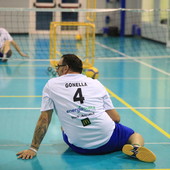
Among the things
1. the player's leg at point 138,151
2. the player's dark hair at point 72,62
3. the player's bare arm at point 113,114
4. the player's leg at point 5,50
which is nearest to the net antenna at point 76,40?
the player's leg at point 5,50

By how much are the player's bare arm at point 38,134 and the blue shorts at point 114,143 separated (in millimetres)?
338

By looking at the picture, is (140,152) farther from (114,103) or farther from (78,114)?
(114,103)

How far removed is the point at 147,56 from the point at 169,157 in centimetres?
909

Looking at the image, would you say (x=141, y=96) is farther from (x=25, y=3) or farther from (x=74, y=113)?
(x=25, y=3)

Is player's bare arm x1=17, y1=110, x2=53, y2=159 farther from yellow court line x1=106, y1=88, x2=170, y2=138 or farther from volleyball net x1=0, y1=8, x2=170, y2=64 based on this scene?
volleyball net x1=0, y1=8, x2=170, y2=64

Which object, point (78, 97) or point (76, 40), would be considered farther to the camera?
point (76, 40)

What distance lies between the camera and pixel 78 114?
4.80 m

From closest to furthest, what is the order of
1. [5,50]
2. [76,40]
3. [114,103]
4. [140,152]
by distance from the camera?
[140,152] < [114,103] < [5,50] < [76,40]

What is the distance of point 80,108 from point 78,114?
0.22 feet

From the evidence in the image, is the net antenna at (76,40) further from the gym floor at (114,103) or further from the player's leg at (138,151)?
the player's leg at (138,151)

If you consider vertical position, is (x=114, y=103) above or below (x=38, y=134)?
below

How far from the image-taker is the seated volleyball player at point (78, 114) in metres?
4.80

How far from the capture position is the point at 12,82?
374 inches

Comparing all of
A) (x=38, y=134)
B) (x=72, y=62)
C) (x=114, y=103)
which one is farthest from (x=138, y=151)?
(x=114, y=103)
